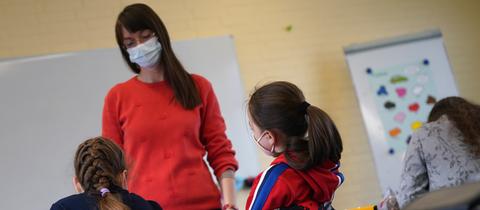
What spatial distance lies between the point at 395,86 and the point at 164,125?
7.91 ft

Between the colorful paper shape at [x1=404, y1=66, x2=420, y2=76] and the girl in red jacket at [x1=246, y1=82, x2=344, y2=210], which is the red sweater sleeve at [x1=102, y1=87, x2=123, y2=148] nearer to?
the girl in red jacket at [x1=246, y1=82, x2=344, y2=210]

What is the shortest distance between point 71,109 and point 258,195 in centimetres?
211

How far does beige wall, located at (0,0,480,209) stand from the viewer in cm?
360

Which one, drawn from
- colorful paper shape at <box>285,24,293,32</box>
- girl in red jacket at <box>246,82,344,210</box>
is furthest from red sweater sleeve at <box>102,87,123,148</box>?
colorful paper shape at <box>285,24,293,32</box>

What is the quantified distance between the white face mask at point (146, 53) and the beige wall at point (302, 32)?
1741 millimetres

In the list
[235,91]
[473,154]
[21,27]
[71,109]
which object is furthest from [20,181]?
[473,154]

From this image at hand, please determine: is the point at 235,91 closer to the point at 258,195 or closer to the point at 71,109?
the point at 71,109

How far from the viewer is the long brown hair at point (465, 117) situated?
7.71ft

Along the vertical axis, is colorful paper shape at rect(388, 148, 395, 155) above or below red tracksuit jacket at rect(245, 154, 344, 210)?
below

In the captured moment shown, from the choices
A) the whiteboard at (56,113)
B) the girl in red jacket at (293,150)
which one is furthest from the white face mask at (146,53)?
the whiteboard at (56,113)

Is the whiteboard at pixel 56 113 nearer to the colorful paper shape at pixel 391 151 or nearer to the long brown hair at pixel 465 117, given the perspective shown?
the colorful paper shape at pixel 391 151

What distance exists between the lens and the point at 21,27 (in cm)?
355

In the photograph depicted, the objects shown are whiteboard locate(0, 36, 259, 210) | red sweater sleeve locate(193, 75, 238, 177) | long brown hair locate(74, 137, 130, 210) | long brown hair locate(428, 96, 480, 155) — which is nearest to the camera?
long brown hair locate(74, 137, 130, 210)

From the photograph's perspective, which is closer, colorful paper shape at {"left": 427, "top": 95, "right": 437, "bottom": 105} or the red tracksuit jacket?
the red tracksuit jacket
